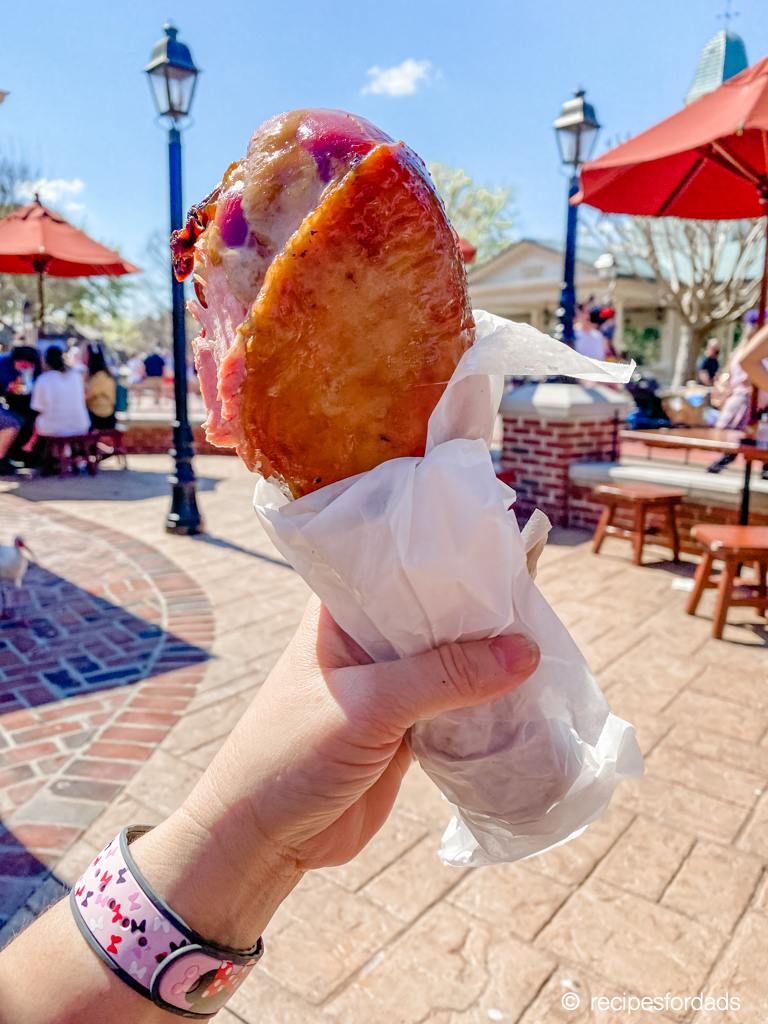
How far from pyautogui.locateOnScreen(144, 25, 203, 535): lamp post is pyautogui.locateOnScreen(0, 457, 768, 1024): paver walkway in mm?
3341

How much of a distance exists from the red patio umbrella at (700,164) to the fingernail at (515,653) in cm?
441

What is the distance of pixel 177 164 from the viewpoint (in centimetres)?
668

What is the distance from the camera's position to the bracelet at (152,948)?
1.01 m

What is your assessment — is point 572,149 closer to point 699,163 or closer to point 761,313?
point 699,163

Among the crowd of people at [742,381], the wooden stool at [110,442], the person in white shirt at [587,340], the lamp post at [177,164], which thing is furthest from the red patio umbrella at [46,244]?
the crowd of people at [742,381]

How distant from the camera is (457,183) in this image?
42.7 meters

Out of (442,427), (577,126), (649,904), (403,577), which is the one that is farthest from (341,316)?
(577,126)

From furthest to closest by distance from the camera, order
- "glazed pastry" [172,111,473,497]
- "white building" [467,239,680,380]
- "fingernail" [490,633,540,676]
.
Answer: "white building" [467,239,680,380] → "fingernail" [490,633,540,676] → "glazed pastry" [172,111,473,497]

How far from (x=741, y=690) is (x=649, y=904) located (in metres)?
1.94

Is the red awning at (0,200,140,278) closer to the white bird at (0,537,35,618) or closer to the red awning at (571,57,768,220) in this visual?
the white bird at (0,537,35,618)

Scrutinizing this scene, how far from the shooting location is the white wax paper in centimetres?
103

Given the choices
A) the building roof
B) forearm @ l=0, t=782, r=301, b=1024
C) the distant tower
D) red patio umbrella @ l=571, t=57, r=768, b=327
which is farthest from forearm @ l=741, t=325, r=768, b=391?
the distant tower

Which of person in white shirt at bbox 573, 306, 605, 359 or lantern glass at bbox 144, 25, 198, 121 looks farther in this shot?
person in white shirt at bbox 573, 306, 605, 359

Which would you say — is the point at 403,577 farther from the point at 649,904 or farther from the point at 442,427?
the point at 649,904
